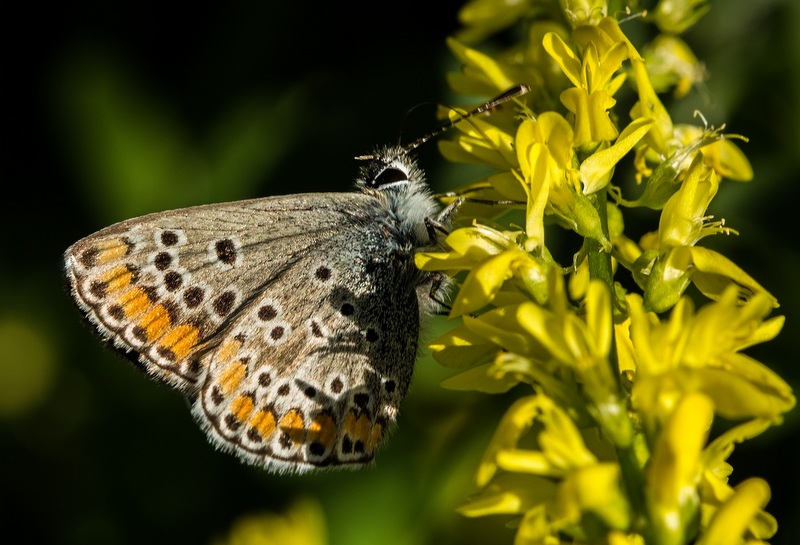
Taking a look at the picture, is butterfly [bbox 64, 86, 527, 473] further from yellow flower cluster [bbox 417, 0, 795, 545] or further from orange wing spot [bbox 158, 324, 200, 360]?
yellow flower cluster [bbox 417, 0, 795, 545]

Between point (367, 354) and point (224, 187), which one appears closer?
point (367, 354)

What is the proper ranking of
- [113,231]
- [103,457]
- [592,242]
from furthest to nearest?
[103,457], [113,231], [592,242]

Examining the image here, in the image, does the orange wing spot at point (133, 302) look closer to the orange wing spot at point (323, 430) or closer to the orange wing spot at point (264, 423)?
the orange wing spot at point (264, 423)

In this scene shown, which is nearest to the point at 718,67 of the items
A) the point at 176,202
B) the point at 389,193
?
the point at 389,193

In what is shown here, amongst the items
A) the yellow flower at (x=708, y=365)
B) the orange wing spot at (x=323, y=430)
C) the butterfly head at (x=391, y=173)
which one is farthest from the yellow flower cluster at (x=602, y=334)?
the orange wing spot at (x=323, y=430)

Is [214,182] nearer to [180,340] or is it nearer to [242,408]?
[180,340]

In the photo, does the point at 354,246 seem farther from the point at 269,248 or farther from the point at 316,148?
the point at 316,148
